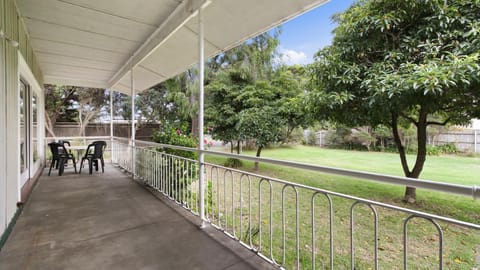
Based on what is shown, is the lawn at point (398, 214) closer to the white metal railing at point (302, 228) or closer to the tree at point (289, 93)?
the white metal railing at point (302, 228)

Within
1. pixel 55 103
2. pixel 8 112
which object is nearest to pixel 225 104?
pixel 8 112

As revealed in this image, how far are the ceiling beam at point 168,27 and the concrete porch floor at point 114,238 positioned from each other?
227 centimetres

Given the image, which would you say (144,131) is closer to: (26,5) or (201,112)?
(26,5)

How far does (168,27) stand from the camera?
10.4 feet

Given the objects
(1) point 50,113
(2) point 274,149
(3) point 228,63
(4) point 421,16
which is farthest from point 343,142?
(1) point 50,113

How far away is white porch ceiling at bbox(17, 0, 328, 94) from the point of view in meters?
2.56

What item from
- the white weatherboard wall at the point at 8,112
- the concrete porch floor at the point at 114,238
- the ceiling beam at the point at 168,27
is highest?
the ceiling beam at the point at 168,27

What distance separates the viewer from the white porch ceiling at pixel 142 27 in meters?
2.56

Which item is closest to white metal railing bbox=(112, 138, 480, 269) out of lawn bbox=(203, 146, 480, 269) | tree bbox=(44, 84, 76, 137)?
lawn bbox=(203, 146, 480, 269)

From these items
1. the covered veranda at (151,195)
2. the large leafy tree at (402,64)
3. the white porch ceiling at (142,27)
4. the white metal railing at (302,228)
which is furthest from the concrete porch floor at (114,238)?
the large leafy tree at (402,64)

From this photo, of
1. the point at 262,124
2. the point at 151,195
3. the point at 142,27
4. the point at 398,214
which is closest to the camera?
the point at 142,27

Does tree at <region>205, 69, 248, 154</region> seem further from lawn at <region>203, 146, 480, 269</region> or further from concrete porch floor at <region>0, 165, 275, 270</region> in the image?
concrete porch floor at <region>0, 165, 275, 270</region>

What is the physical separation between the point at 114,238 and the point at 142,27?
2.71 metres

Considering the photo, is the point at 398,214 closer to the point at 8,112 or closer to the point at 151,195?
the point at 151,195
